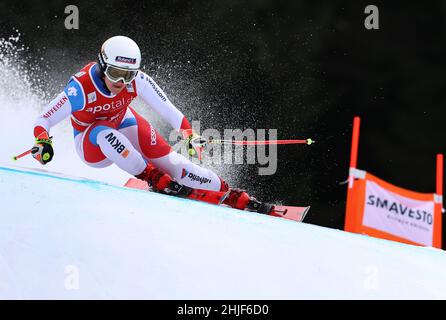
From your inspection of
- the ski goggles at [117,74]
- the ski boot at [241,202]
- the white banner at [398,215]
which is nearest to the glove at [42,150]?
the ski goggles at [117,74]

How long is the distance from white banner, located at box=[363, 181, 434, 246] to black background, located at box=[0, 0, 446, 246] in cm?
73

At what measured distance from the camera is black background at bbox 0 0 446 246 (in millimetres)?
6164

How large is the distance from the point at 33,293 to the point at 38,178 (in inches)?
49.7

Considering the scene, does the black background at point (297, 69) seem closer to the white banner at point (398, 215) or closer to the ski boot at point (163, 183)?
the white banner at point (398, 215)

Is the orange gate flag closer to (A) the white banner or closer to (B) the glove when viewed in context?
(A) the white banner

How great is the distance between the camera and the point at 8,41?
6078 mm

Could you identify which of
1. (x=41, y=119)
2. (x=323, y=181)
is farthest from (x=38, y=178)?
(x=323, y=181)

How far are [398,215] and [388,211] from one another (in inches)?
4.5

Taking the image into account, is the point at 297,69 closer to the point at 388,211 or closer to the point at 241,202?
the point at 388,211

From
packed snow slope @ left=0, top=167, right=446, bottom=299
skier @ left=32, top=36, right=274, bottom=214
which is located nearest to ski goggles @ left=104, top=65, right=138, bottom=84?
skier @ left=32, top=36, right=274, bottom=214

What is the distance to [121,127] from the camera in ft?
13.0

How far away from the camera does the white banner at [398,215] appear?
5398mm

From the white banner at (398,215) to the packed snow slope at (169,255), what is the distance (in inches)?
93.7
